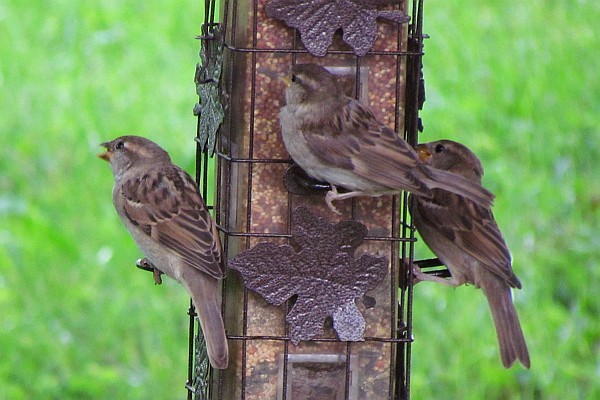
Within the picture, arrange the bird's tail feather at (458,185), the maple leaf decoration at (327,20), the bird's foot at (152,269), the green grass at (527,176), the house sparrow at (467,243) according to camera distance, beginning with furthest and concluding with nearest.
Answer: the green grass at (527,176) → the house sparrow at (467,243) → the bird's foot at (152,269) → the maple leaf decoration at (327,20) → the bird's tail feather at (458,185)

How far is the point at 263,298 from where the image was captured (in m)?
4.93

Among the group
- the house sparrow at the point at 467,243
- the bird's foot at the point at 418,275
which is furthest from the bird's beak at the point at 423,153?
the bird's foot at the point at 418,275

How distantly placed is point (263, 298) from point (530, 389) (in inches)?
91.0

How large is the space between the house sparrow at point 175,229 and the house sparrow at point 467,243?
2.75 ft

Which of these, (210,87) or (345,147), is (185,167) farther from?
(345,147)

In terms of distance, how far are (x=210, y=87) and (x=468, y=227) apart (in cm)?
115

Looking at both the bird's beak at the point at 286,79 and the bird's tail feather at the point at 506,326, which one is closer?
the bird's beak at the point at 286,79

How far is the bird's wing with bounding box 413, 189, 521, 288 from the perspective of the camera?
529 cm

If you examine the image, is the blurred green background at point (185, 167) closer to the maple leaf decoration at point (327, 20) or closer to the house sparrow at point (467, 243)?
the house sparrow at point (467, 243)

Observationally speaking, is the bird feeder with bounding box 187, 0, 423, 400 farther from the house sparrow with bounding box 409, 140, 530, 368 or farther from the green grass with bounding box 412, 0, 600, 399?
the green grass with bounding box 412, 0, 600, 399

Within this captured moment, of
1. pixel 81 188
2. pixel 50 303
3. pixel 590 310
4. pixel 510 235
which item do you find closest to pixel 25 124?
pixel 81 188

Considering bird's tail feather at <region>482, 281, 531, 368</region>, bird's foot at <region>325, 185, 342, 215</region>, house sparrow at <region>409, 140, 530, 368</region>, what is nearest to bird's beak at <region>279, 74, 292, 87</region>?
bird's foot at <region>325, 185, 342, 215</region>

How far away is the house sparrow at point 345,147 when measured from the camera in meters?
4.65

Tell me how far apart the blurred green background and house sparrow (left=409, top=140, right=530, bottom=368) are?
56.0 inches
